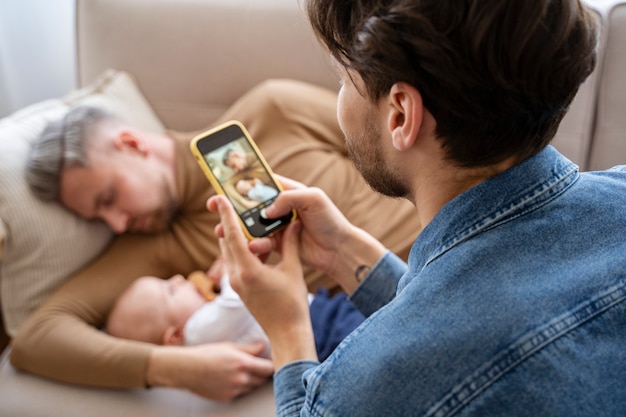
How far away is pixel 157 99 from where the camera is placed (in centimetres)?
176

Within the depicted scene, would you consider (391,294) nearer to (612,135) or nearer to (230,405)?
(230,405)

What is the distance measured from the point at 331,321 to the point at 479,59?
2.53ft

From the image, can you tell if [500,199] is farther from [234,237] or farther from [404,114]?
[234,237]

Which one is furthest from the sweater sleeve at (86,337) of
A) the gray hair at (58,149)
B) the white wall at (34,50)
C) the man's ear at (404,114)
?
the white wall at (34,50)

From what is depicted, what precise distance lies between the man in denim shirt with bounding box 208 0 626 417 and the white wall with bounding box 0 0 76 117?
1.60 metres

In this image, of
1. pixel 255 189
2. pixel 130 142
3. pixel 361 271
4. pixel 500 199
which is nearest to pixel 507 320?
pixel 500 199

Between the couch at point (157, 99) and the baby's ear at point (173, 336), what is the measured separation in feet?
0.46

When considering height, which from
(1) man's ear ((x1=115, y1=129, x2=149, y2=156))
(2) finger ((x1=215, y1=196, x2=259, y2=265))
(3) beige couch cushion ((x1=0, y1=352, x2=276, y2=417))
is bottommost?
(3) beige couch cushion ((x1=0, y1=352, x2=276, y2=417))

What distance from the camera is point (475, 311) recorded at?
0.61m

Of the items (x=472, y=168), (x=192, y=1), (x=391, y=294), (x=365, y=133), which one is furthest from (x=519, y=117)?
(x=192, y=1)

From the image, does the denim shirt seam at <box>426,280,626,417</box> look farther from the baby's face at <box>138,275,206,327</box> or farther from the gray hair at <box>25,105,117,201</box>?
the gray hair at <box>25,105,117,201</box>

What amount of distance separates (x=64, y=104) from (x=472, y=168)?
1264 millimetres

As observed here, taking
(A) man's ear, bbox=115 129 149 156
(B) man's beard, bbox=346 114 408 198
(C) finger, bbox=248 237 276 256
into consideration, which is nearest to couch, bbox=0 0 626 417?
(A) man's ear, bbox=115 129 149 156

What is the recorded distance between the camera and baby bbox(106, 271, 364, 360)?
4.31ft
